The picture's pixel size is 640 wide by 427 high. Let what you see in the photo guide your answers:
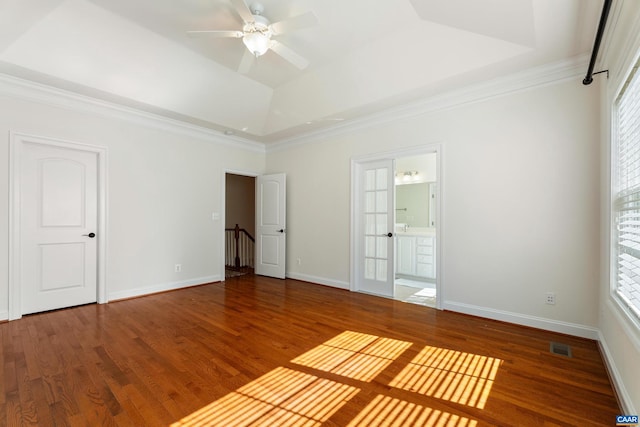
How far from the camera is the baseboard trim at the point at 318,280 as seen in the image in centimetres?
497

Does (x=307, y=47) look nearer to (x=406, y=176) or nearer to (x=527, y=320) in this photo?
(x=406, y=176)

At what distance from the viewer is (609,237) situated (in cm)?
247

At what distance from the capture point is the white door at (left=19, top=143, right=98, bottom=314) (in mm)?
3561

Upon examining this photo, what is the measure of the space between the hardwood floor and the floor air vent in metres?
0.07

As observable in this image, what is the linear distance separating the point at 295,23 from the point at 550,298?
3.76 meters

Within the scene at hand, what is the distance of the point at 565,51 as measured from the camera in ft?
9.29

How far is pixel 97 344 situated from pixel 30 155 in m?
2.54

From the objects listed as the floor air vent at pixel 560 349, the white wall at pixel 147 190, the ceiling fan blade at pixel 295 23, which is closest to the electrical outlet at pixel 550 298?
the floor air vent at pixel 560 349

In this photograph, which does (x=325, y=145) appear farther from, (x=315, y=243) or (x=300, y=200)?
(x=315, y=243)

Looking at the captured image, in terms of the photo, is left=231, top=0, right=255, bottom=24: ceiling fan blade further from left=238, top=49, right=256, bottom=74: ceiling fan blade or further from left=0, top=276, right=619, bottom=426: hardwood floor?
left=0, top=276, right=619, bottom=426: hardwood floor

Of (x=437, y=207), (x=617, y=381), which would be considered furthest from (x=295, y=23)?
(x=617, y=381)

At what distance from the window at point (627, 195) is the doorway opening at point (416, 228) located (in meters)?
2.50

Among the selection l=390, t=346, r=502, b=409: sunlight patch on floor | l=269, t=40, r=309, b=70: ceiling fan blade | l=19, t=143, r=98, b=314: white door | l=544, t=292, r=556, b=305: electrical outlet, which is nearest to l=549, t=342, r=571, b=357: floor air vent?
l=544, t=292, r=556, b=305: electrical outlet

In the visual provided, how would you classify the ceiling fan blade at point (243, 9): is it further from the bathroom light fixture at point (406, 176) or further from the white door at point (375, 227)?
the bathroom light fixture at point (406, 176)
